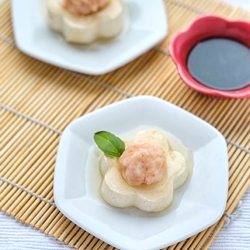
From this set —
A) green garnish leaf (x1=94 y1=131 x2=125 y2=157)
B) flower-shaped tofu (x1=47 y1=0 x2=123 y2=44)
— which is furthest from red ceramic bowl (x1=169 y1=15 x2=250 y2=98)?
green garnish leaf (x1=94 y1=131 x2=125 y2=157)

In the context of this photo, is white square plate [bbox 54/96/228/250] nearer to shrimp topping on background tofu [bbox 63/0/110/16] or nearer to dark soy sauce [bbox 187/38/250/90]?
dark soy sauce [bbox 187/38/250/90]

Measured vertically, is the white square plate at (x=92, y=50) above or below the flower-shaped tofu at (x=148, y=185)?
above

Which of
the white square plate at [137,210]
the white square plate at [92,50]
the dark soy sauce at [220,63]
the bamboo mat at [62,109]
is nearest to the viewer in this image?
the white square plate at [137,210]

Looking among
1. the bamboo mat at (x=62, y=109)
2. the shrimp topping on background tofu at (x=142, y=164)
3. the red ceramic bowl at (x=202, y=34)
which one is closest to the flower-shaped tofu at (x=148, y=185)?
the shrimp topping on background tofu at (x=142, y=164)

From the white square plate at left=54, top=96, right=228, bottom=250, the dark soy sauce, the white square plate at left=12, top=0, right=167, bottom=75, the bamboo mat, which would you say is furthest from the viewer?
the white square plate at left=12, top=0, right=167, bottom=75

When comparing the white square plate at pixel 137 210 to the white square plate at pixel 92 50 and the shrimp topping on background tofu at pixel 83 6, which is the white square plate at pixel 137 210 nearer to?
the white square plate at pixel 92 50

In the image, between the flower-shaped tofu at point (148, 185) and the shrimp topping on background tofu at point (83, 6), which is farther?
the shrimp topping on background tofu at point (83, 6)

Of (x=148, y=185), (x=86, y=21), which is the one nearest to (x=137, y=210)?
(x=148, y=185)
